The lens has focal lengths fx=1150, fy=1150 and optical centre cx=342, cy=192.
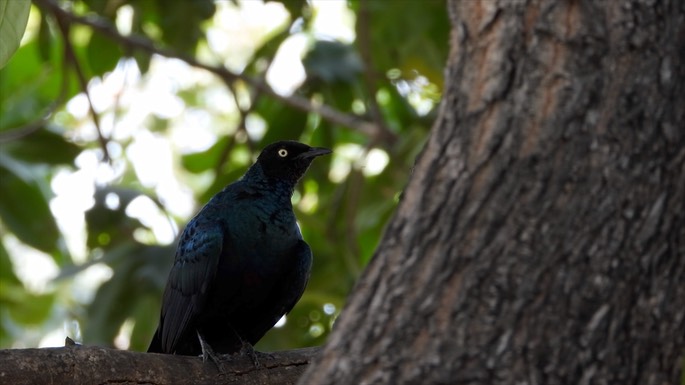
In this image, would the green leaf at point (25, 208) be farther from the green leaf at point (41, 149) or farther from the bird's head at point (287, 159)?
the bird's head at point (287, 159)

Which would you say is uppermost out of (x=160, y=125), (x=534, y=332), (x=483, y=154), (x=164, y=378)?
(x=160, y=125)

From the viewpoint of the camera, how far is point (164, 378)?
4.05m

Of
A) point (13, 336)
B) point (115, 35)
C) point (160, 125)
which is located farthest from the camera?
point (160, 125)

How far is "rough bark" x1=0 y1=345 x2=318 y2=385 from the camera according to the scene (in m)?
3.76

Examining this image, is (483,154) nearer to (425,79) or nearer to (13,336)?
(425,79)

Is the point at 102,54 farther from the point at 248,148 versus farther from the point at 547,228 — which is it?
the point at 547,228

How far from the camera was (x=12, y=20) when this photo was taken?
12.0 ft

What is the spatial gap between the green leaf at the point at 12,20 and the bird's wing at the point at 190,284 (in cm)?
166

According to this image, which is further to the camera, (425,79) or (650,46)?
(425,79)

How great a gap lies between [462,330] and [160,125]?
30.5 feet

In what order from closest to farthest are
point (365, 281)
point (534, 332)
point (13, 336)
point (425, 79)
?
point (534, 332) → point (365, 281) → point (425, 79) → point (13, 336)

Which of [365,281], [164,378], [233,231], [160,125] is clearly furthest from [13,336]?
[365,281]

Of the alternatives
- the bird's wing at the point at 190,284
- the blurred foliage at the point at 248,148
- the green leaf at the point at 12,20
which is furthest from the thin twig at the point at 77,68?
the green leaf at the point at 12,20

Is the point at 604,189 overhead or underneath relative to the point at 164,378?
underneath
